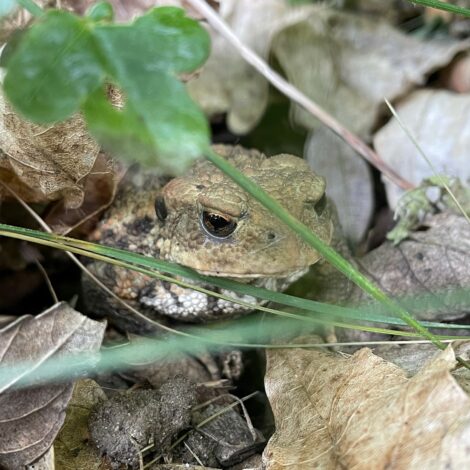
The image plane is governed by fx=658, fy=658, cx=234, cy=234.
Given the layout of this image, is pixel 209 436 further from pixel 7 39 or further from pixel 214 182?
pixel 7 39

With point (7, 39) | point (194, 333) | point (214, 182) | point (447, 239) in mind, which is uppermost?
point (7, 39)

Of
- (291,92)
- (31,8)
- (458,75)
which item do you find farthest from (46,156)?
(458,75)

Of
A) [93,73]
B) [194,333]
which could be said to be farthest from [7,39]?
[194,333]

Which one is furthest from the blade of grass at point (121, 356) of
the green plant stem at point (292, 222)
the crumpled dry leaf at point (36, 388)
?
the green plant stem at point (292, 222)

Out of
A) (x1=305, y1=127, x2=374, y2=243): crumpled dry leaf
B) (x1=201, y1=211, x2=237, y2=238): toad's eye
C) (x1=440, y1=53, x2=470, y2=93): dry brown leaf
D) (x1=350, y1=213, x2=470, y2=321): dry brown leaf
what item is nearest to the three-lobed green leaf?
(x1=201, y1=211, x2=237, y2=238): toad's eye

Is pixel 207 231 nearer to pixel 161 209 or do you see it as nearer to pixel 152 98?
pixel 161 209
